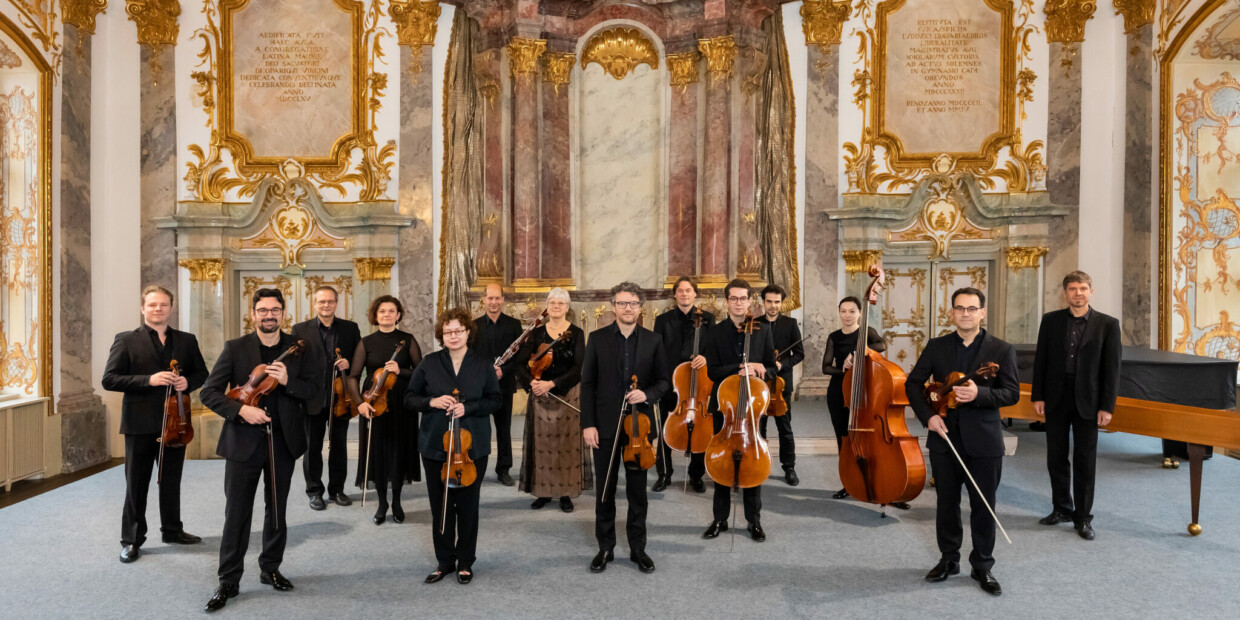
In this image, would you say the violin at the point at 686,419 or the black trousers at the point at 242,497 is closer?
the black trousers at the point at 242,497

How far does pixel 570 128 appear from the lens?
9398 mm

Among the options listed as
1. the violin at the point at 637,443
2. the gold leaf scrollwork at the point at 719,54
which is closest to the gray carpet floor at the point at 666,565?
the violin at the point at 637,443

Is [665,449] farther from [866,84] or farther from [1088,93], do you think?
[1088,93]

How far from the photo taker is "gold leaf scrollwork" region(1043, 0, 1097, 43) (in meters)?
8.61

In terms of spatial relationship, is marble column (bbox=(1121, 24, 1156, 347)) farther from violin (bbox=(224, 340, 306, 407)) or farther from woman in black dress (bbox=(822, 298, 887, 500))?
violin (bbox=(224, 340, 306, 407))

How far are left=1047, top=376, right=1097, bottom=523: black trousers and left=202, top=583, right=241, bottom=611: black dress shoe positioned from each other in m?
4.56

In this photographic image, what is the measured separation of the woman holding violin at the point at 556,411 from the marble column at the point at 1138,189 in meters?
6.21

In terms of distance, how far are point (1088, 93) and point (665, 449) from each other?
637cm

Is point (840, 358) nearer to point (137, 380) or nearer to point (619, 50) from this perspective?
point (137, 380)

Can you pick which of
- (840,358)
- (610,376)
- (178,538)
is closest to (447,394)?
(610,376)

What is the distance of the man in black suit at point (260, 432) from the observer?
147 inches

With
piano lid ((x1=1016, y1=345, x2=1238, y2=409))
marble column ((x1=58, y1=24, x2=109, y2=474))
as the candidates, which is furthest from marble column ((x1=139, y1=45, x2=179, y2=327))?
piano lid ((x1=1016, y1=345, x2=1238, y2=409))

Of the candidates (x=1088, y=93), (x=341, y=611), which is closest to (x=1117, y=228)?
(x=1088, y=93)

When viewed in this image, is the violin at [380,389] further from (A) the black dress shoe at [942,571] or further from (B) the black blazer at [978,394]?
(A) the black dress shoe at [942,571]
